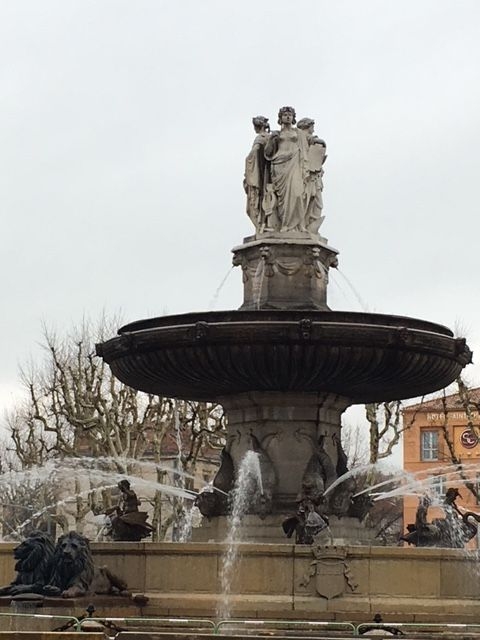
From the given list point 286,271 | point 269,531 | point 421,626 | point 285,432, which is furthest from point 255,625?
point 286,271

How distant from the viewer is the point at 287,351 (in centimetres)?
2005

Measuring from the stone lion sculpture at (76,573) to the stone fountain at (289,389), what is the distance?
0.59 meters

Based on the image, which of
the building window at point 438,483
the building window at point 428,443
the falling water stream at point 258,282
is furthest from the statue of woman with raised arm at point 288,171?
the building window at point 428,443

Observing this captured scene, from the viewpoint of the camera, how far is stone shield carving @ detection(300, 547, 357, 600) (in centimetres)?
1790

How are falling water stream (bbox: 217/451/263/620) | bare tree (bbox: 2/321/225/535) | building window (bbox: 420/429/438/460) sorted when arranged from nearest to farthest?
falling water stream (bbox: 217/451/263/620), bare tree (bbox: 2/321/225/535), building window (bbox: 420/429/438/460)

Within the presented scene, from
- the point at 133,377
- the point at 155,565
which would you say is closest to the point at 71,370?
the point at 133,377

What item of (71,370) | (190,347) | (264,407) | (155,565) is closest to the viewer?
(155,565)

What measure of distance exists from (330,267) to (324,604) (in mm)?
6571

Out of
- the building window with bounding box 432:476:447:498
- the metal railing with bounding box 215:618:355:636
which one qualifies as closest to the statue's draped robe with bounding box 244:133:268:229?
the building window with bounding box 432:476:447:498

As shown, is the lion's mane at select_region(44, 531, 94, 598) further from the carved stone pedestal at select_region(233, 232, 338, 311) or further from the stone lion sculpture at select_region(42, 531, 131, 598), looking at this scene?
the carved stone pedestal at select_region(233, 232, 338, 311)

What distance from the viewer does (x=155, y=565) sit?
18.7m

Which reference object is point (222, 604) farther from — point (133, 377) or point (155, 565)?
point (133, 377)

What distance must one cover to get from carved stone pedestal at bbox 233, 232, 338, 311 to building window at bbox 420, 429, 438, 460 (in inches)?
2146

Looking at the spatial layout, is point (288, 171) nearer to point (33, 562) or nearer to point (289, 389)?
point (289, 389)
